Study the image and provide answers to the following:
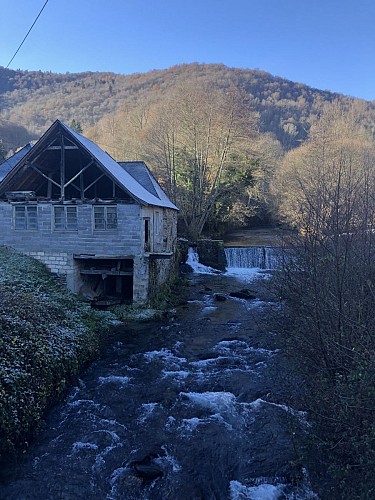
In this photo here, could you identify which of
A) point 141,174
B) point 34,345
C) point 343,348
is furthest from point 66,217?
point 343,348

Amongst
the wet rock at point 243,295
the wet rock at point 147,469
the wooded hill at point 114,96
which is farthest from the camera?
the wooded hill at point 114,96

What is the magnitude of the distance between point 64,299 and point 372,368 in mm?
11847

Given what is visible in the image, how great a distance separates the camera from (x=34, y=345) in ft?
29.0

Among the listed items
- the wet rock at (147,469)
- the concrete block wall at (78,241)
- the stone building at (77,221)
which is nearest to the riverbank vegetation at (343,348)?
the wet rock at (147,469)

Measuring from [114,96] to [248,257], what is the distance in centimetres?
9016

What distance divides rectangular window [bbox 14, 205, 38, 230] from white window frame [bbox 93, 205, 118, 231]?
9.19 feet

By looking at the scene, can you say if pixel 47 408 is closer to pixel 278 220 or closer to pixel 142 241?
pixel 142 241

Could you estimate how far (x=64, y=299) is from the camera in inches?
550

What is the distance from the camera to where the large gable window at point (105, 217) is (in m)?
15.1

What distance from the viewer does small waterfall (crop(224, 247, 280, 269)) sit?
26453 millimetres

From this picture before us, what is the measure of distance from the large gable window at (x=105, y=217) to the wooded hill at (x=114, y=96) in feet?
199

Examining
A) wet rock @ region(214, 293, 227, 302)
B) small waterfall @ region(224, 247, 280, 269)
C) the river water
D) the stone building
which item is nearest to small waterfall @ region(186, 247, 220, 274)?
small waterfall @ region(224, 247, 280, 269)

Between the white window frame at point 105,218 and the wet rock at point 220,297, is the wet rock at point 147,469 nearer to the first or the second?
the white window frame at point 105,218

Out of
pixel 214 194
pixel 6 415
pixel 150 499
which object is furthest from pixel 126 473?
pixel 214 194
